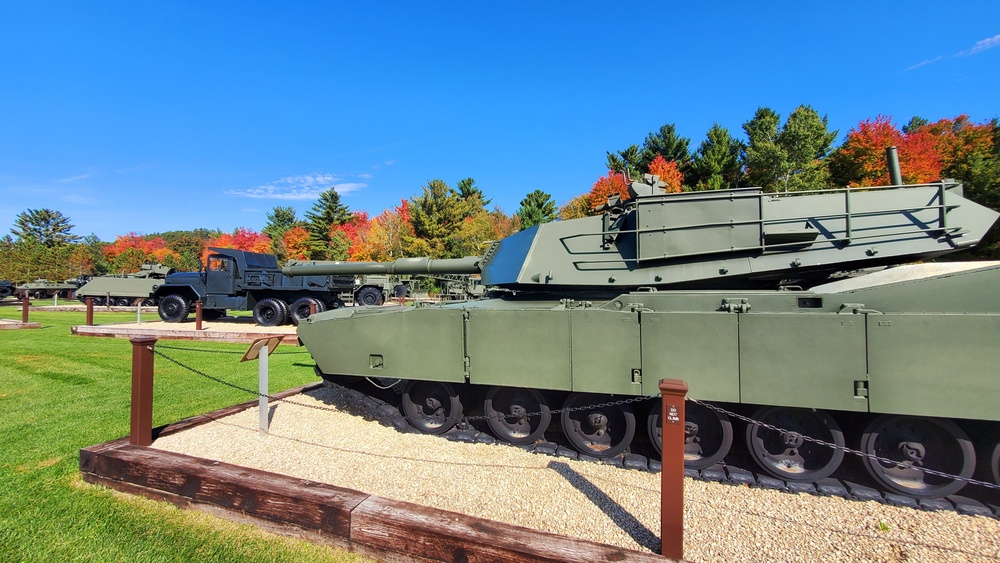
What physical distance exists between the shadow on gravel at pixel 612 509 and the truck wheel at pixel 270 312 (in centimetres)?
1597

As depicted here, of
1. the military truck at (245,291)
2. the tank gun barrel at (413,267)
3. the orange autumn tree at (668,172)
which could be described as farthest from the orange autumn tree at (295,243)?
the tank gun barrel at (413,267)

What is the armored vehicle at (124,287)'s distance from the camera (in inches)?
1160

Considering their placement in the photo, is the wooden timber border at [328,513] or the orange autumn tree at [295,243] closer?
the wooden timber border at [328,513]

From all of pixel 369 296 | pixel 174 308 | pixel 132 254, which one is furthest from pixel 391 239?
pixel 132 254

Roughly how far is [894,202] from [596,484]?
4.11 m

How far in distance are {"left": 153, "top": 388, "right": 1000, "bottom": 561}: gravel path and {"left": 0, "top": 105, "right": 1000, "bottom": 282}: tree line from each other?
1110 centimetres

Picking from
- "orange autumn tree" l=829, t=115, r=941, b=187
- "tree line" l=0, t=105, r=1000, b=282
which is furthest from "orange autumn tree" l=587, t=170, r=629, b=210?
"orange autumn tree" l=829, t=115, r=941, b=187

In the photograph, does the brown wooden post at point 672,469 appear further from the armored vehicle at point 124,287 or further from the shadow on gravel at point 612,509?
the armored vehicle at point 124,287

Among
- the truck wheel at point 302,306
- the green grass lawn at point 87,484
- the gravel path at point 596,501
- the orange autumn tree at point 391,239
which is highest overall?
the orange autumn tree at point 391,239

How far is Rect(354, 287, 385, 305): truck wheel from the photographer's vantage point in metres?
24.6

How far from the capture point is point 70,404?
22.6 ft

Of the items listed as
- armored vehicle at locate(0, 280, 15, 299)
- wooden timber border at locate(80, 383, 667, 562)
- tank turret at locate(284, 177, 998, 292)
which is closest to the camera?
wooden timber border at locate(80, 383, 667, 562)

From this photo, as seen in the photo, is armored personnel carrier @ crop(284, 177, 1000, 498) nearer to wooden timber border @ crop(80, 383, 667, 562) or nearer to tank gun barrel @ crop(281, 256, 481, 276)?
tank gun barrel @ crop(281, 256, 481, 276)

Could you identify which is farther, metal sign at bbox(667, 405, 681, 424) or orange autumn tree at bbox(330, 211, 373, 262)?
orange autumn tree at bbox(330, 211, 373, 262)
